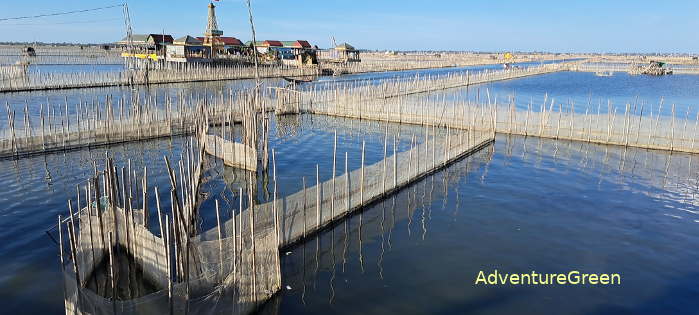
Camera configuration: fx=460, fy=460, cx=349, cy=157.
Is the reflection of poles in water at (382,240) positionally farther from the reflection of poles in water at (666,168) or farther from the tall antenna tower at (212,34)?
the tall antenna tower at (212,34)

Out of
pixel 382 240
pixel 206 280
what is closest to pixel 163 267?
pixel 206 280

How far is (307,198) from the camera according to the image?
1061 centimetres

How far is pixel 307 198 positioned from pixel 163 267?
3.52 m

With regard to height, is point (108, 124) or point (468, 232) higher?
point (108, 124)

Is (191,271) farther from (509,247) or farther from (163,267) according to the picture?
(509,247)

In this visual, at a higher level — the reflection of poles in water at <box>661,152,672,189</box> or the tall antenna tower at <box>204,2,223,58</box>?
the tall antenna tower at <box>204,2,223,58</box>

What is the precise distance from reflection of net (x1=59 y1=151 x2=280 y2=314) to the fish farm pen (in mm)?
32

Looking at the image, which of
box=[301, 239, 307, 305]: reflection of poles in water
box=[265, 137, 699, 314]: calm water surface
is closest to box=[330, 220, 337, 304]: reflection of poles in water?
box=[265, 137, 699, 314]: calm water surface

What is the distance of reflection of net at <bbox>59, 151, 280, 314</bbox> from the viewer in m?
6.36

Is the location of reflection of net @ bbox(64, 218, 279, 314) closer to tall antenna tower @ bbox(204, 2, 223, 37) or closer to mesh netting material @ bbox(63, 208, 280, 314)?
mesh netting material @ bbox(63, 208, 280, 314)

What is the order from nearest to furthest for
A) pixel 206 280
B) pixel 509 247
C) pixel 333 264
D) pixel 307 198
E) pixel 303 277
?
pixel 206 280 < pixel 303 277 < pixel 333 264 < pixel 307 198 < pixel 509 247

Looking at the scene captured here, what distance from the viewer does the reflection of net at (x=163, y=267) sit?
636 centimetres

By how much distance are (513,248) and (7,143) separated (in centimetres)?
1686

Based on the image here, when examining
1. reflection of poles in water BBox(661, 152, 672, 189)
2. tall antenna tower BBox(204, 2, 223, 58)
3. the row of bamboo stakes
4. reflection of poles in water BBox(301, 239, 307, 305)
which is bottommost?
reflection of poles in water BBox(301, 239, 307, 305)
